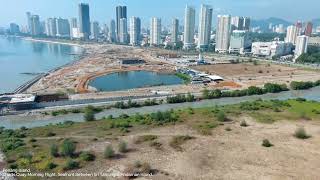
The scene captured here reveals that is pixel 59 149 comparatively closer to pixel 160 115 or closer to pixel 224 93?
pixel 160 115

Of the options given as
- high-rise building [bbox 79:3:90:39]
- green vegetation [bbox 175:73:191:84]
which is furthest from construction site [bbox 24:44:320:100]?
high-rise building [bbox 79:3:90:39]

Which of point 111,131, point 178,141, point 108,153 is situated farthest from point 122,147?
point 111,131

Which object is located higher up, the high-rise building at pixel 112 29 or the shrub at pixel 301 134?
the high-rise building at pixel 112 29

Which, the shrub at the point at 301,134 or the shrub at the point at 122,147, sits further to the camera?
the shrub at the point at 301,134

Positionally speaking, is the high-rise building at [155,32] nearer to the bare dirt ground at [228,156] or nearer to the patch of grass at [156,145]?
the bare dirt ground at [228,156]

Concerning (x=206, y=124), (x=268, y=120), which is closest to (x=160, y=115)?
(x=206, y=124)

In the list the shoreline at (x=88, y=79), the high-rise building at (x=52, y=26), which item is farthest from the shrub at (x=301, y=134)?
the high-rise building at (x=52, y=26)

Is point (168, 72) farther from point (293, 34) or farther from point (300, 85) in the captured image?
point (293, 34)
